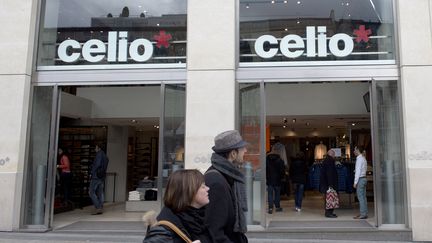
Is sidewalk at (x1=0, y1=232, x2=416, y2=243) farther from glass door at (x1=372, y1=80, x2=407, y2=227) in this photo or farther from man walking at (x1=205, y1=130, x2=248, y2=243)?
man walking at (x1=205, y1=130, x2=248, y2=243)

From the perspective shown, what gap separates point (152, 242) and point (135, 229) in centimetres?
606

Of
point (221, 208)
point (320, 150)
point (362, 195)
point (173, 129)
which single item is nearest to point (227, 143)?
point (221, 208)

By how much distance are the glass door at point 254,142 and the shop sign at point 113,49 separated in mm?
1907

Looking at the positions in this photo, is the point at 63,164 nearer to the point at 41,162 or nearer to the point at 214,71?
the point at 41,162

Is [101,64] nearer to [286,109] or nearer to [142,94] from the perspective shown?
[142,94]

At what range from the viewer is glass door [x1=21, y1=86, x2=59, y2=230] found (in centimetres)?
775

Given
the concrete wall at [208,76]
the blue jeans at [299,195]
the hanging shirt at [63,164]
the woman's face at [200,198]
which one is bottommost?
the blue jeans at [299,195]

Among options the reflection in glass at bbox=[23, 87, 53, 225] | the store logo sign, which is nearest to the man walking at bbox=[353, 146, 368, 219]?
the store logo sign

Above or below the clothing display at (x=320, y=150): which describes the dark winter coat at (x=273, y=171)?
below

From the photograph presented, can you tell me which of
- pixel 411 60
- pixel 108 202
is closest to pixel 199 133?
pixel 411 60

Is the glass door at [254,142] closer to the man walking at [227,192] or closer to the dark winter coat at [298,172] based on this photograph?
the dark winter coat at [298,172]

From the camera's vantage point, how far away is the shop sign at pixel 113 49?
8164 millimetres

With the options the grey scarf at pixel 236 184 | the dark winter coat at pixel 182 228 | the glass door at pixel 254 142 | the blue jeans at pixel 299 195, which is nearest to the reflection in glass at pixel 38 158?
the glass door at pixel 254 142

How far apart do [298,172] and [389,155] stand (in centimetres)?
305
